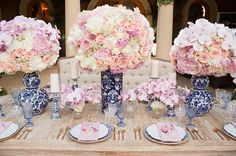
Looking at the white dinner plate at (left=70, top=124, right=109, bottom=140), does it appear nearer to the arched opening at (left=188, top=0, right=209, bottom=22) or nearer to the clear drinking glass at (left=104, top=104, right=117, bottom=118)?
the clear drinking glass at (left=104, top=104, right=117, bottom=118)

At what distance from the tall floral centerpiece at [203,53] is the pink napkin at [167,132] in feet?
0.92

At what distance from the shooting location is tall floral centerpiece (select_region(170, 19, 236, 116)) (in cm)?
189

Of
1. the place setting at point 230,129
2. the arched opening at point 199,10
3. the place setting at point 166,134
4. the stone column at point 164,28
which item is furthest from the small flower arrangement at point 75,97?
the arched opening at point 199,10

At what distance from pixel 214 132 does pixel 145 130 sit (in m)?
0.46

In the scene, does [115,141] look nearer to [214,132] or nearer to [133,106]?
[133,106]

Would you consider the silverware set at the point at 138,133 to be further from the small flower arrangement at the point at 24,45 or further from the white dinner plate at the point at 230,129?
the small flower arrangement at the point at 24,45

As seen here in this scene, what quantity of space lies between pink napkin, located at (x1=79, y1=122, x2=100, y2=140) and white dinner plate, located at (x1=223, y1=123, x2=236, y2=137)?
852 mm

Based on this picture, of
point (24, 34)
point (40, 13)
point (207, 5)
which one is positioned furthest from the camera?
point (40, 13)

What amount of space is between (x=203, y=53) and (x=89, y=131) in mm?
904

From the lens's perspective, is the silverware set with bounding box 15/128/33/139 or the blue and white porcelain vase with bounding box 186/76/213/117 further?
the blue and white porcelain vase with bounding box 186/76/213/117

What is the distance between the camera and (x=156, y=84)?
2.18m

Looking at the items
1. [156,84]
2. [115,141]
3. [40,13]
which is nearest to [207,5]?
[40,13]

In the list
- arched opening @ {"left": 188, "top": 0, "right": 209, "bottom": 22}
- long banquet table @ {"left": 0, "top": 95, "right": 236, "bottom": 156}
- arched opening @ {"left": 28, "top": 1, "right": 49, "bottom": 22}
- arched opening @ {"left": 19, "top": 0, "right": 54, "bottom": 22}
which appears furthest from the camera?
arched opening @ {"left": 28, "top": 1, "right": 49, "bottom": 22}

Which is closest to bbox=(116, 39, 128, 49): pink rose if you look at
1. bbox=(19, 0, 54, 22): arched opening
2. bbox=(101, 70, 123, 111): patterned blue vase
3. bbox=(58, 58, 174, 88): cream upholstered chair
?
→ bbox=(101, 70, 123, 111): patterned blue vase
